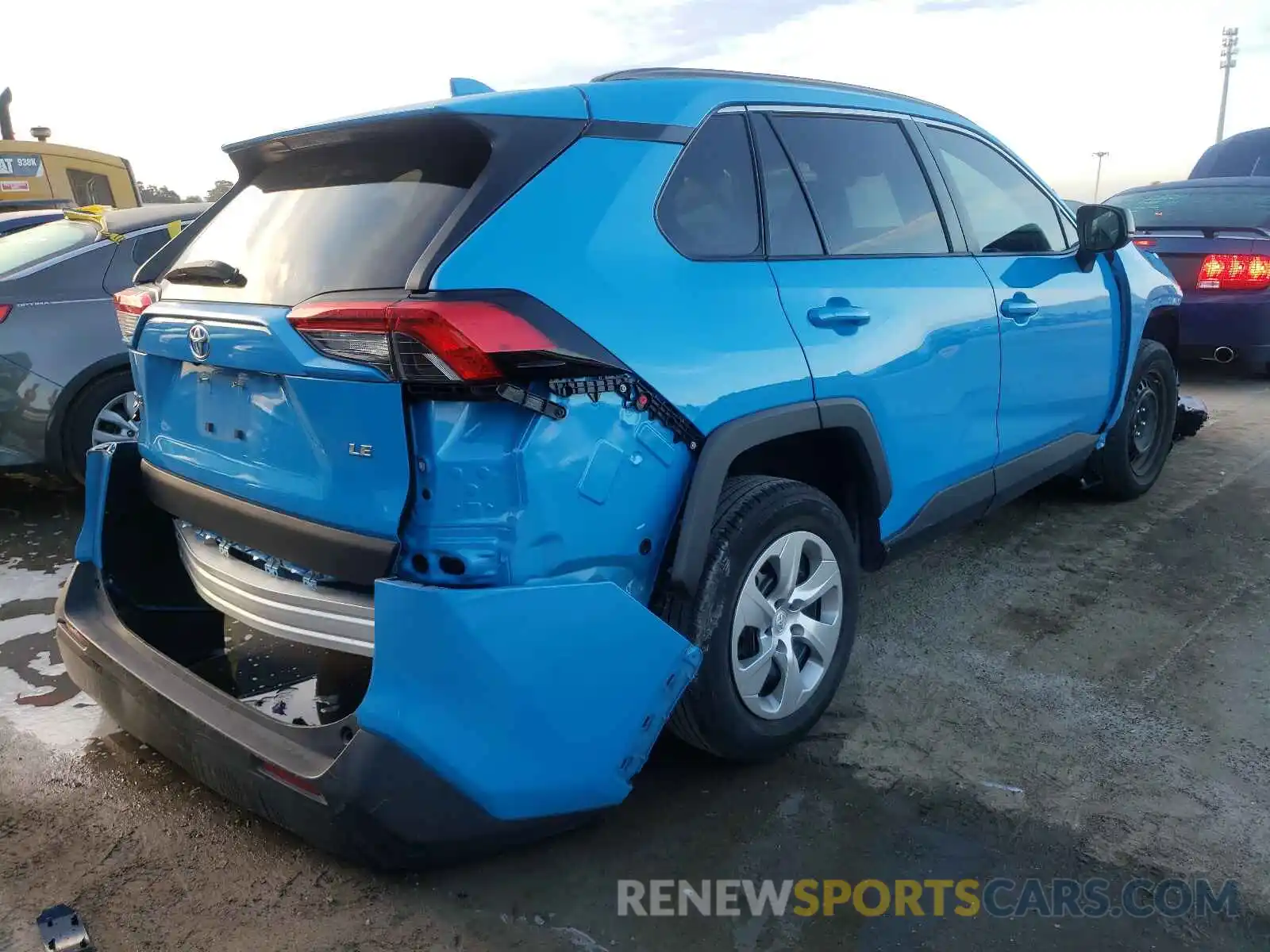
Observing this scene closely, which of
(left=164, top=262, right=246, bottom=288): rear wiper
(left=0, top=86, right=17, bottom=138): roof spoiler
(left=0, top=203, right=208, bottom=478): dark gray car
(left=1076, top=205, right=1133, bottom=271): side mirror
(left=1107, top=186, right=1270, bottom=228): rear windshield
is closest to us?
(left=164, top=262, right=246, bottom=288): rear wiper

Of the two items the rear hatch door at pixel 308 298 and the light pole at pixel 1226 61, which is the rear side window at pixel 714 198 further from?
the light pole at pixel 1226 61

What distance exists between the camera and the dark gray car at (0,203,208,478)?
4.66 meters

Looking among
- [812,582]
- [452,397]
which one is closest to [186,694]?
[452,397]

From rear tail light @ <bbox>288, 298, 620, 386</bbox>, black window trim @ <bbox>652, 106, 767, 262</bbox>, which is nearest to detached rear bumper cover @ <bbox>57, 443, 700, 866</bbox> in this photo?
rear tail light @ <bbox>288, 298, 620, 386</bbox>

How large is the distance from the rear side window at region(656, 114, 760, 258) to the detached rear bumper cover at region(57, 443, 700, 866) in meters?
0.93

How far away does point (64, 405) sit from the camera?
4773mm

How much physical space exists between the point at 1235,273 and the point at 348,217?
7.02 metres

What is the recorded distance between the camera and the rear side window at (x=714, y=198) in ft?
7.86

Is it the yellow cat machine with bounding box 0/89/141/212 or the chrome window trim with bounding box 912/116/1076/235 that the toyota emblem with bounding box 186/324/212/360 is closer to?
the chrome window trim with bounding box 912/116/1076/235

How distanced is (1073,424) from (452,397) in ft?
10.3

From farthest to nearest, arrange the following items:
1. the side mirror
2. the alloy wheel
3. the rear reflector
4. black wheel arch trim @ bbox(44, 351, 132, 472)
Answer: black wheel arch trim @ bbox(44, 351, 132, 472)
the side mirror
the alloy wheel
the rear reflector

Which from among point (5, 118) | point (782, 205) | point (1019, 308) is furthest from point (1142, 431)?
point (5, 118)

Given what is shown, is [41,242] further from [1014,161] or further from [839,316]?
[1014,161]

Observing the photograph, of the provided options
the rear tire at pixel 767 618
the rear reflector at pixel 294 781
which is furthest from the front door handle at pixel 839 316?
the rear reflector at pixel 294 781
